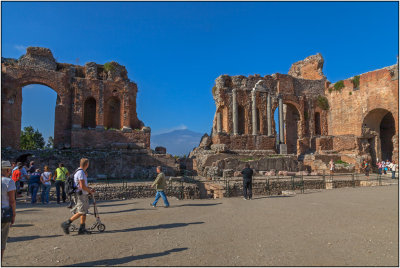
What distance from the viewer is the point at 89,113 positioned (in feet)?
79.0

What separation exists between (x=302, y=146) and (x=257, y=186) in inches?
714

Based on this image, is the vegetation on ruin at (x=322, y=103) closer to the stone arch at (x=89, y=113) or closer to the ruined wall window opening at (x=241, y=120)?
the ruined wall window opening at (x=241, y=120)

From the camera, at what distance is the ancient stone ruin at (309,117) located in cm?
2519

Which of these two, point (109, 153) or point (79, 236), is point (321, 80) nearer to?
point (109, 153)

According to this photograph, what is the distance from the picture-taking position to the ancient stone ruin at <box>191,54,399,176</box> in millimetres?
25188

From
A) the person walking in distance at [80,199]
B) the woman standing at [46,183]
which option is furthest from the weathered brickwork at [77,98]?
the person walking in distance at [80,199]

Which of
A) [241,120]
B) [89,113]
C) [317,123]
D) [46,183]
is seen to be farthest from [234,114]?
[46,183]

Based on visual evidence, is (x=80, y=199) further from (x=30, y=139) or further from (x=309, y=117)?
(x=30, y=139)

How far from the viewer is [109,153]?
1848 centimetres

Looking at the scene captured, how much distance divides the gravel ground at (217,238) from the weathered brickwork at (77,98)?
13.8 metres

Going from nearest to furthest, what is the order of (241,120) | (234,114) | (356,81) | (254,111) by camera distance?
(234,114), (254,111), (241,120), (356,81)

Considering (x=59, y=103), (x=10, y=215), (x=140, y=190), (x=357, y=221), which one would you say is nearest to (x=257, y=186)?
(x=140, y=190)

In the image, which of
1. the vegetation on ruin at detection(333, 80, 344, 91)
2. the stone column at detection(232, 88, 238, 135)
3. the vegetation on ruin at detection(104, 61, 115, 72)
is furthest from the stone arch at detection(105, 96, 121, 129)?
the vegetation on ruin at detection(333, 80, 344, 91)

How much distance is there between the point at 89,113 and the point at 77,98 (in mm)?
2337
